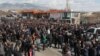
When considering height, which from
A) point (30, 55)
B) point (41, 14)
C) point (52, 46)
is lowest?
point (41, 14)

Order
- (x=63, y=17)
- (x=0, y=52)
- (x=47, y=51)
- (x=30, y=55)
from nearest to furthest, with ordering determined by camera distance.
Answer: (x=0, y=52), (x=30, y=55), (x=47, y=51), (x=63, y=17)

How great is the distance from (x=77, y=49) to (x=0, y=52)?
407 cm

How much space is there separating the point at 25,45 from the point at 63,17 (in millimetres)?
49746

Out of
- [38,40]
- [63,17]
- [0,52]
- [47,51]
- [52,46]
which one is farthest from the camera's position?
[63,17]

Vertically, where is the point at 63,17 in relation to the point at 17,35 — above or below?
below

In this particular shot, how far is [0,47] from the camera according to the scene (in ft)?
58.3

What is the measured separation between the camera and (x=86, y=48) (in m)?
18.4

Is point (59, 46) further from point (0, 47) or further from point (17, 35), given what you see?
point (0, 47)

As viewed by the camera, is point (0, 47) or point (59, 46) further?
point (59, 46)

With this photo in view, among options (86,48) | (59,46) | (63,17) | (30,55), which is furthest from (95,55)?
(63,17)

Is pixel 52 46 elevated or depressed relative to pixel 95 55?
depressed

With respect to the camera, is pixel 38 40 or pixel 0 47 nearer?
pixel 0 47

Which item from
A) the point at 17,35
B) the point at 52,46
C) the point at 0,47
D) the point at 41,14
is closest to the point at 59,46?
the point at 52,46

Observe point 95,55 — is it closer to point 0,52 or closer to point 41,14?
point 0,52
